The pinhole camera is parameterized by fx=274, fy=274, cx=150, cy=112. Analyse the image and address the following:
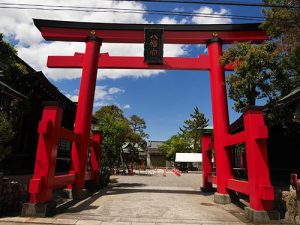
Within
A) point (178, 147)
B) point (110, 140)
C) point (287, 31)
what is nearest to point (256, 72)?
point (287, 31)

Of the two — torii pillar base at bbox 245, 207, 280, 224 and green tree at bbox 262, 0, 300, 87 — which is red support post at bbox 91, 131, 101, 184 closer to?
torii pillar base at bbox 245, 207, 280, 224

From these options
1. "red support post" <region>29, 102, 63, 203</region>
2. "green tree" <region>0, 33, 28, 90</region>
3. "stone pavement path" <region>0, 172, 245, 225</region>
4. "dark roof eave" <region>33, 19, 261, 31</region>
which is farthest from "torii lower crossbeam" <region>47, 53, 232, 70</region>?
"stone pavement path" <region>0, 172, 245, 225</region>

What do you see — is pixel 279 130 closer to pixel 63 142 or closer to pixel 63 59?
pixel 63 59

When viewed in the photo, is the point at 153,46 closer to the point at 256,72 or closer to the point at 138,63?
the point at 138,63

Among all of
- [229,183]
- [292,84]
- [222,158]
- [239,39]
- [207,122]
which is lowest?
[229,183]

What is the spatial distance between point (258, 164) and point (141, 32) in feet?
28.7

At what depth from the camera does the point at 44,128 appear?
7.66 metres

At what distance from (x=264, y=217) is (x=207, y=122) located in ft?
185

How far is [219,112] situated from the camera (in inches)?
466

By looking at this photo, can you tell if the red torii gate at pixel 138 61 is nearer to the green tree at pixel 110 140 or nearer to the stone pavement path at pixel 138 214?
the stone pavement path at pixel 138 214

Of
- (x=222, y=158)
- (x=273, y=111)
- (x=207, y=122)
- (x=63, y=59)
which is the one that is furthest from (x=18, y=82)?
(x=207, y=122)

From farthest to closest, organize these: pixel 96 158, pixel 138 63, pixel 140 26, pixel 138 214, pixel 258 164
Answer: pixel 96 158 < pixel 140 26 < pixel 138 63 < pixel 138 214 < pixel 258 164

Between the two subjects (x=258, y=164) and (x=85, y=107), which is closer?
(x=258, y=164)

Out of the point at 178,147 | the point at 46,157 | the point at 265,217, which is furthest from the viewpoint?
the point at 178,147
